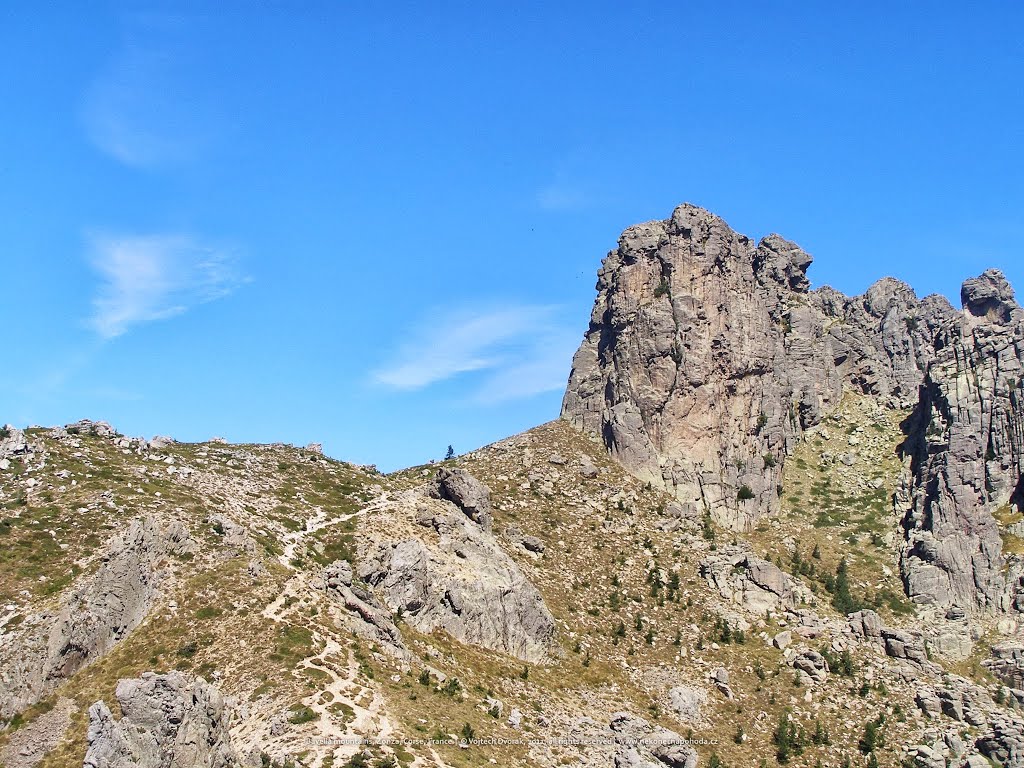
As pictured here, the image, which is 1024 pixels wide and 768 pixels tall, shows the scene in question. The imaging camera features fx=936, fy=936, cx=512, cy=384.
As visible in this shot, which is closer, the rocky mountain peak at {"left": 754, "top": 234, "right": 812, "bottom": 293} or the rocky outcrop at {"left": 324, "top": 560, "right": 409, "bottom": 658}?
the rocky outcrop at {"left": 324, "top": 560, "right": 409, "bottom": 658}

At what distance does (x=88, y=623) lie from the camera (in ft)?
211

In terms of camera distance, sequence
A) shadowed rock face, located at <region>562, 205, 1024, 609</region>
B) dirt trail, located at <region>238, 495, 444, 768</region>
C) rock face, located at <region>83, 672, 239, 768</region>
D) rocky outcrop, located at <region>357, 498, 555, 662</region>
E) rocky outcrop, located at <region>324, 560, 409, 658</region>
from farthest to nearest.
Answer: shadowed rock face, located at <region>562, 205, 1024, 609</region>
rocky outcrop, located at <region>357, 498, 555, 662</region>
rocky outcrop, located at <region>324, 560, 409, 658</region>
dirt trail, located at <region>238, 495, 444, 768</region>
rock face, located at <region>83, 672, 239, 768</region>

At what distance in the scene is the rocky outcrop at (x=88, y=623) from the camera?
198 feet

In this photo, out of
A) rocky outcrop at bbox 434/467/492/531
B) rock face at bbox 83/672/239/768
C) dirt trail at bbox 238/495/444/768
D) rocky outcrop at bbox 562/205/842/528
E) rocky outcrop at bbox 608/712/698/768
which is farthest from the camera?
rocky outcrop at bbox 562/205/842/528

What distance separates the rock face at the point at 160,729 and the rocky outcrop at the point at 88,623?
11.2 m

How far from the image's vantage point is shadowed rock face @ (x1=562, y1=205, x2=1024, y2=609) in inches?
4291

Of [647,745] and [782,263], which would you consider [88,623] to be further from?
[782,263]

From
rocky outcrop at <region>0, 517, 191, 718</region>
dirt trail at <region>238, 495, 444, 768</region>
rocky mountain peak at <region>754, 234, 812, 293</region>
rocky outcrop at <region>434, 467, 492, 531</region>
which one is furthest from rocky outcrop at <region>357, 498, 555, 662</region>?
rocky mountain peak at <region>754, 234, 812, 293</region>

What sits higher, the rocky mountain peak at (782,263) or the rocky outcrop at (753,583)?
the rocky mountain peak at (782,263)

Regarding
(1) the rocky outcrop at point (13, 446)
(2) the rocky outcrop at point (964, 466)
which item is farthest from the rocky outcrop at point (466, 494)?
(2) the rocky outcrop at point (964, 466)

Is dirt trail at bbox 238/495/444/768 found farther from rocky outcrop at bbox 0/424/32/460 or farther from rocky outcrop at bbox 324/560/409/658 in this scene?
rocky outcrop at bbox 0/424/32/460

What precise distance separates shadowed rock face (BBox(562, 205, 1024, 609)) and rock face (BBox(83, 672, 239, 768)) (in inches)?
2703

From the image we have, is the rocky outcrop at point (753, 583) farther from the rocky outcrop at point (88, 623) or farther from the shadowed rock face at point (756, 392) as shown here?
the rocky outcrop at point (88, 623)

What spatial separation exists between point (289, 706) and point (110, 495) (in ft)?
92.9
